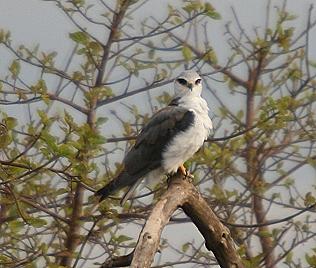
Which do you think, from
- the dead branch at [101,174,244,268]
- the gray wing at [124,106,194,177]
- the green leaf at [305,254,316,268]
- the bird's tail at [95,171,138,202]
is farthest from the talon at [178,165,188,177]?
the green leaf at [305,254,316,268]

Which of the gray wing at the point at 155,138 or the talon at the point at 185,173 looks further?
the gray wing at the point at 155,138

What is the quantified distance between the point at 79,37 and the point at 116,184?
145 centimetres

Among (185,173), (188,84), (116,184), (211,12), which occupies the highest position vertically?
(211,12)

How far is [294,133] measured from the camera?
8.86m

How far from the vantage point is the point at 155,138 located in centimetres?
623

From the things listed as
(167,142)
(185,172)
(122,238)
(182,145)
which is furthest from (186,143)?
(122,238)

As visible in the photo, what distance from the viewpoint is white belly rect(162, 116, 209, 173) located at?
6.14 m

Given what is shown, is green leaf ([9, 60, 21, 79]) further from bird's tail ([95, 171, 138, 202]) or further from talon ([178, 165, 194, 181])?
talon ([178, 165, 194, 181])

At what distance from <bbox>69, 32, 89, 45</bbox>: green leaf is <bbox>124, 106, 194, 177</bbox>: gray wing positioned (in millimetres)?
977

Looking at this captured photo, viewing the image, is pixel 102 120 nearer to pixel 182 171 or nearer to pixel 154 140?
pixel 154 140

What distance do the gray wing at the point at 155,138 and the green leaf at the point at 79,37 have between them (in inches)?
38.5

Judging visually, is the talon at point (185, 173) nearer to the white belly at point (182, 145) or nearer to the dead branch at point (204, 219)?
the white belly at point (182, 145)

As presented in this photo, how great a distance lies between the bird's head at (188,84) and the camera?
645 centimetres

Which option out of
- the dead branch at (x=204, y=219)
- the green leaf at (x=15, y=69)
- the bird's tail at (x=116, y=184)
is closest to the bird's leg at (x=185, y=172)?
the bird's tail at (x=116, y=184)
